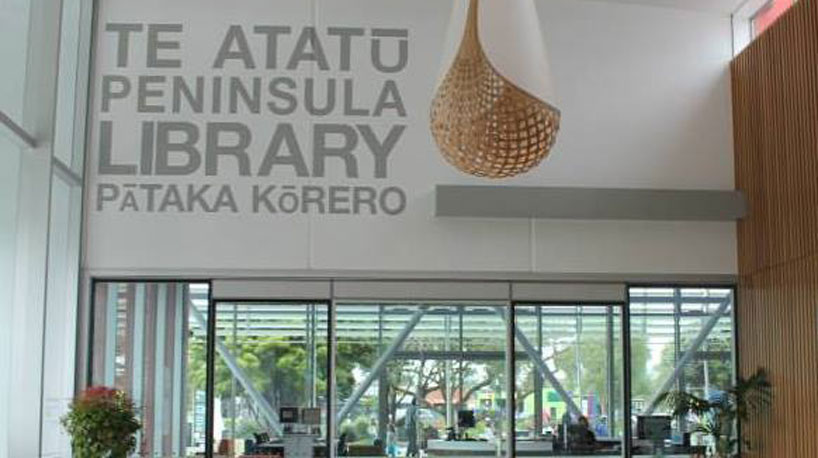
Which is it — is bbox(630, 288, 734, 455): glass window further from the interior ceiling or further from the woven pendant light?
the woven pendant light

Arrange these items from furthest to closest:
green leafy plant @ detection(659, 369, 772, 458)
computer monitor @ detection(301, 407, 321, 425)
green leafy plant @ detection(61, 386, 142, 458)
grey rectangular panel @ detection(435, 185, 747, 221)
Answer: computer monitor @ detection(301, 407, 321, 425) → grey rectangular panel @ detection(435, 185, 747, 221) → green leafy plant @ detection(659, 369, 772, 458) → green leafy plant @ detection(61, 386, 142, 458)

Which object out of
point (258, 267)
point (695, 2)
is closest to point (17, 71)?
point (258, 267)

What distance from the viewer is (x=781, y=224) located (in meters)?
10.8

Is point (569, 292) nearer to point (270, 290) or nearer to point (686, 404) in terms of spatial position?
A: point (686, 404)

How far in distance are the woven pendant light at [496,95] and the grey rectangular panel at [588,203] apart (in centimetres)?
590

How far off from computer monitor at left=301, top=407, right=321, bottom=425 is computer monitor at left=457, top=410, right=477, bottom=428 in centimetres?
150

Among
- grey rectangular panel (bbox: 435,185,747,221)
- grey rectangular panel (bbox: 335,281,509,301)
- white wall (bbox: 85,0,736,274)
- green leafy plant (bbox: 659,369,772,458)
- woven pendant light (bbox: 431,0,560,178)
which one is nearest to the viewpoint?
woven pendant light (bbox: 431,0,560,178)

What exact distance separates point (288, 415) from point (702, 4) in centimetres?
624

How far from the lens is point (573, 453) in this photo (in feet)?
38.9

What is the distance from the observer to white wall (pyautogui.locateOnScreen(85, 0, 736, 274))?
1145 centimetres

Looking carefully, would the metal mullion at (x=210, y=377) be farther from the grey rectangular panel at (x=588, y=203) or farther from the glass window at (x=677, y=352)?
the glass window at (x=677, y=352)

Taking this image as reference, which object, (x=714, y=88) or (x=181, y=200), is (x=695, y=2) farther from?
(x=181, y=200)

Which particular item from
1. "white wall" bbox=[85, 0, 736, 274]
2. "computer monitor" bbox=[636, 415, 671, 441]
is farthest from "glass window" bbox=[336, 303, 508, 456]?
"computer monitor" bbox=[636, 415, 671, 441]

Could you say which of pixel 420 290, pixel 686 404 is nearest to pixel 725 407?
pixel 686 404
